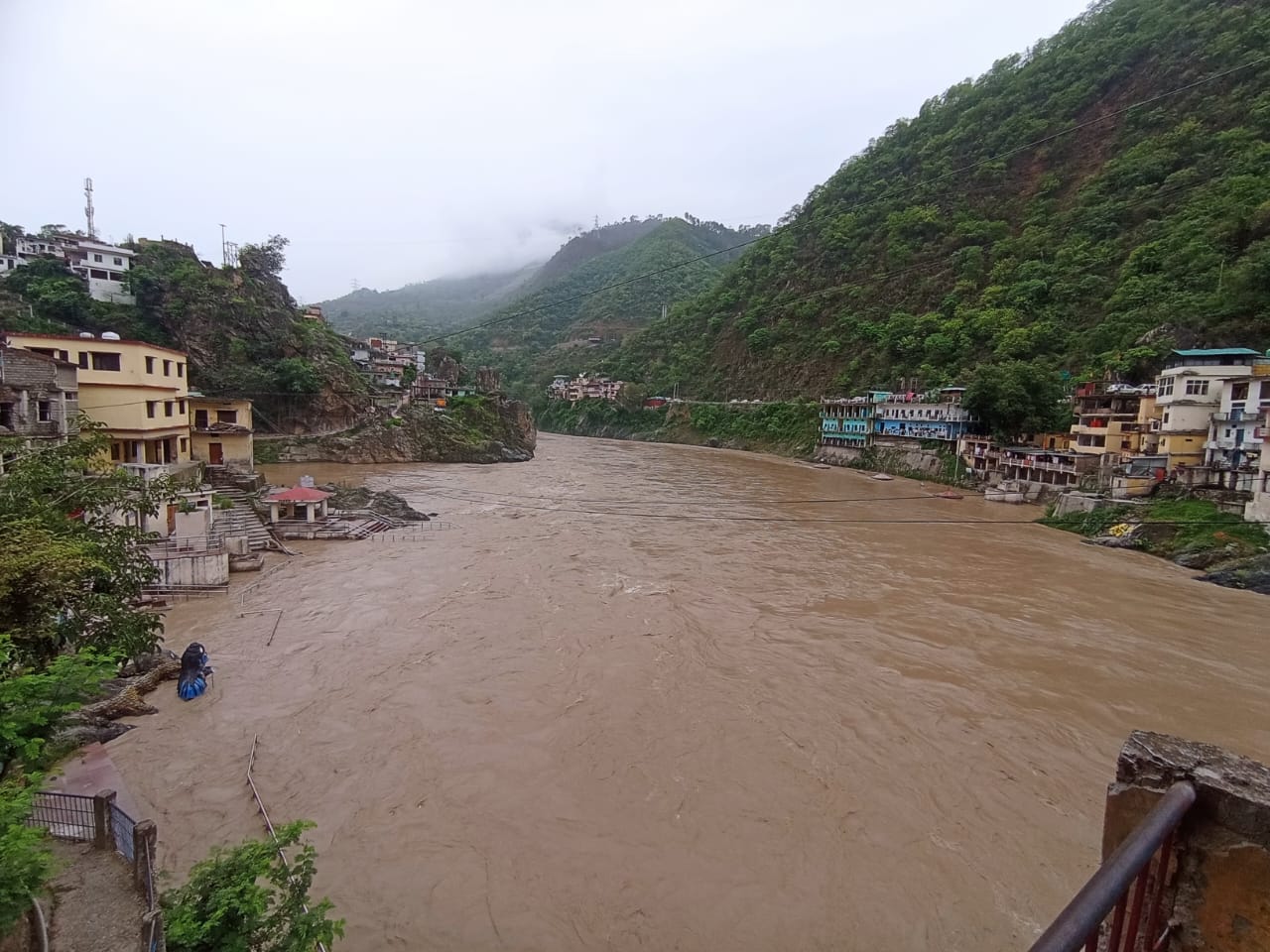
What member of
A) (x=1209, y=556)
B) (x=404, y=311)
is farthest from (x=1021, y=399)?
(x=404, y=311)

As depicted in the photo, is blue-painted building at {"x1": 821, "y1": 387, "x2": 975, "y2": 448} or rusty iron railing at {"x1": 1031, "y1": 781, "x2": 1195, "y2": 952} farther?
blue-painted building at {"x1": 821, "y1": 387, "x2": 975, "y2": 448}

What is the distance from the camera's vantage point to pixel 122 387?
803 inches

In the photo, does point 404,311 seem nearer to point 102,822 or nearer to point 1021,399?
point 1021,399

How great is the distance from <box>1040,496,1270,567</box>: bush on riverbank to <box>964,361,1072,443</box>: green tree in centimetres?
1096

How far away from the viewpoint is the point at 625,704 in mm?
10148

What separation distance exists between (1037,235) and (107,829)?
206 feet

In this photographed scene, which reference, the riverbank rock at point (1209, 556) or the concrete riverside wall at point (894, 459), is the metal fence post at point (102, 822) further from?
the concrete riverside wall at point (894, 459)

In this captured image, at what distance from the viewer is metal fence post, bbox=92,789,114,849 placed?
5148 mm

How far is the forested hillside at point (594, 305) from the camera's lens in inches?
3703

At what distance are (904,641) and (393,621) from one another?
1130 centimetres

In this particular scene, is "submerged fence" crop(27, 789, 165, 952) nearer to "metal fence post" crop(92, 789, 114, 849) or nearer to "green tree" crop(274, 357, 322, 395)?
"metal fence post" crop(92, 789, 114, 849)

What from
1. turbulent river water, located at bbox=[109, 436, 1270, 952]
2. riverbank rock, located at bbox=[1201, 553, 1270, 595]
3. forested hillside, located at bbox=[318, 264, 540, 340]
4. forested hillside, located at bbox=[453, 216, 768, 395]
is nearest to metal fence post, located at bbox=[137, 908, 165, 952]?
turbulent river water, located at bbox=[109, 436, 1270, 952]

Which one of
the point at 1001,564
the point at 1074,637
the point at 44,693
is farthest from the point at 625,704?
the point at 1001,564

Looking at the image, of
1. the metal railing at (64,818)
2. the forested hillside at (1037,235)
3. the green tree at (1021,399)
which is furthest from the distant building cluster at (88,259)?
the green tree at (1021,399)
